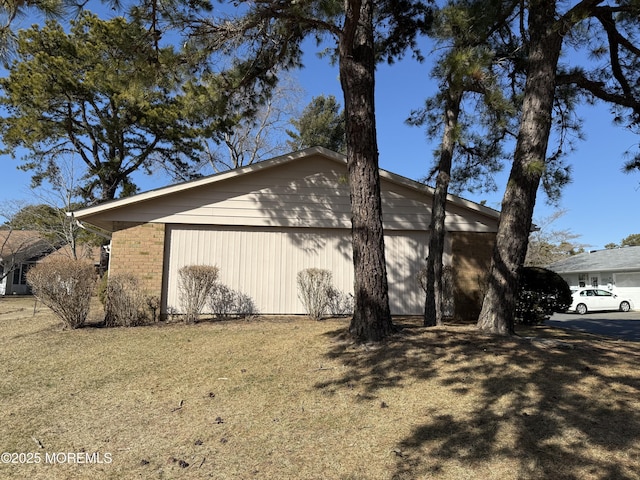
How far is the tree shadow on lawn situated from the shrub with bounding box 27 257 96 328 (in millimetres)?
5096

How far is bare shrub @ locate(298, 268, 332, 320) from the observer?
9.55m

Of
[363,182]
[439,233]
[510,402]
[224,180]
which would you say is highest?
[224,180]

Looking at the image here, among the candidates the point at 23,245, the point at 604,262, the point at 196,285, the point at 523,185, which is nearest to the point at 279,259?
the point at 196,285

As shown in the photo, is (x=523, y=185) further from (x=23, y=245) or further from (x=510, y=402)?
(x=23, y=245)

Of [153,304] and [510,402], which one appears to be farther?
[153,304]

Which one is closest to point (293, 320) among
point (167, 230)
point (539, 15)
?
point (167, 230)

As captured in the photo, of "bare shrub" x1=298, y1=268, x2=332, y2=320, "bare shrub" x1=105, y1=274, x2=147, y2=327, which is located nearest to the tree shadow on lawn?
"bare shrub" x1=298, y1=268, x2=332, y2=320

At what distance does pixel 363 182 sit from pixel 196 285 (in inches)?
183

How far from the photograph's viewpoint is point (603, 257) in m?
29.3

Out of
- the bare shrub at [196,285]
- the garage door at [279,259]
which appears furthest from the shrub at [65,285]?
the garage door at [279,259]

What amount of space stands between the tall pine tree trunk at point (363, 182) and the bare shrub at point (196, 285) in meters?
4.01

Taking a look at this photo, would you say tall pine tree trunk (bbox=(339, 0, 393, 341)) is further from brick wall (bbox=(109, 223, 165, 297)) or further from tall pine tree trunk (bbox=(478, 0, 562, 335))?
brick wall (bbox=(109, 223, 165, 297))

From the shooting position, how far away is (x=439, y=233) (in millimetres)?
7883

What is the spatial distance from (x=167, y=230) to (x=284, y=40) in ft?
16.2
